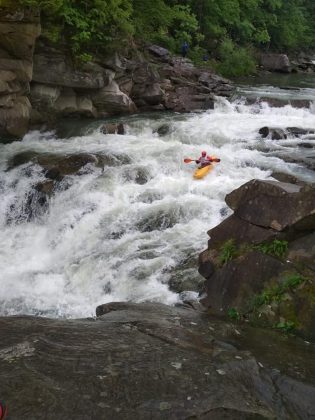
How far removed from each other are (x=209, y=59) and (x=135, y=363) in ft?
79.1

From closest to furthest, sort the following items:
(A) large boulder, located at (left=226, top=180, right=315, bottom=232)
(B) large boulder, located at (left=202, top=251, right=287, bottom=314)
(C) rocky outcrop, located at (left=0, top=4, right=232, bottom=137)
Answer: (B) large boulder, located at (left=202, top=251, right=287, bottom=314) → (A) large boulder, located at (left=226, top=180, right=315, bottom=232) → (C) rocky outcrop, located at (left=0, top=4, right=232, bottom=137)

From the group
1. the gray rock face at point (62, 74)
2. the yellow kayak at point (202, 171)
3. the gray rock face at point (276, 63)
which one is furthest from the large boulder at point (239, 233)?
the gray rock face at point (276, 63)

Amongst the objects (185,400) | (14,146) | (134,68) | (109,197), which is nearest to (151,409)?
(185,400)

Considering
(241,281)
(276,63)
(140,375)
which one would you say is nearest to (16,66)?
(241,281)

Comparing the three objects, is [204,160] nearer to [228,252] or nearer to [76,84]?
[228,252]

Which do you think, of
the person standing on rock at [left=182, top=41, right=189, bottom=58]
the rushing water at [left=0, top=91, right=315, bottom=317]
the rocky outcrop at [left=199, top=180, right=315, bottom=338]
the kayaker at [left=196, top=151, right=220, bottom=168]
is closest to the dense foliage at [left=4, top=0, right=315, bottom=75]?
the person standing on rock at [left=182, top=41, right=189, bottom=58]

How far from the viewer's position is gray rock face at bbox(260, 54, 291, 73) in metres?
29.0

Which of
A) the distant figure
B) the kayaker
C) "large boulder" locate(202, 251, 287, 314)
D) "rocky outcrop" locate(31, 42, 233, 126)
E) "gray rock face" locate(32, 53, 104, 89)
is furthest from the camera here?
the distant figure

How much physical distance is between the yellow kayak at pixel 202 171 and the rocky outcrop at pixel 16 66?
5.22m

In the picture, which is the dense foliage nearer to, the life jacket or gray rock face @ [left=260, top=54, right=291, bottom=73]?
gray rock face @ [left=260, top=54, right=291, bottom=73]

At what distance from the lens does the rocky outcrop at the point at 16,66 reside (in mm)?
10773

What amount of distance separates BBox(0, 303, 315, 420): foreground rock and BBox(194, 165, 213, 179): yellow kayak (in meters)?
5.71

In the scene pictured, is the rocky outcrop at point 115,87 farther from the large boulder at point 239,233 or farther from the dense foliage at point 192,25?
the large boulder at point 239,233

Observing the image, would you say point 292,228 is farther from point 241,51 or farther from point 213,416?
point 241,51
